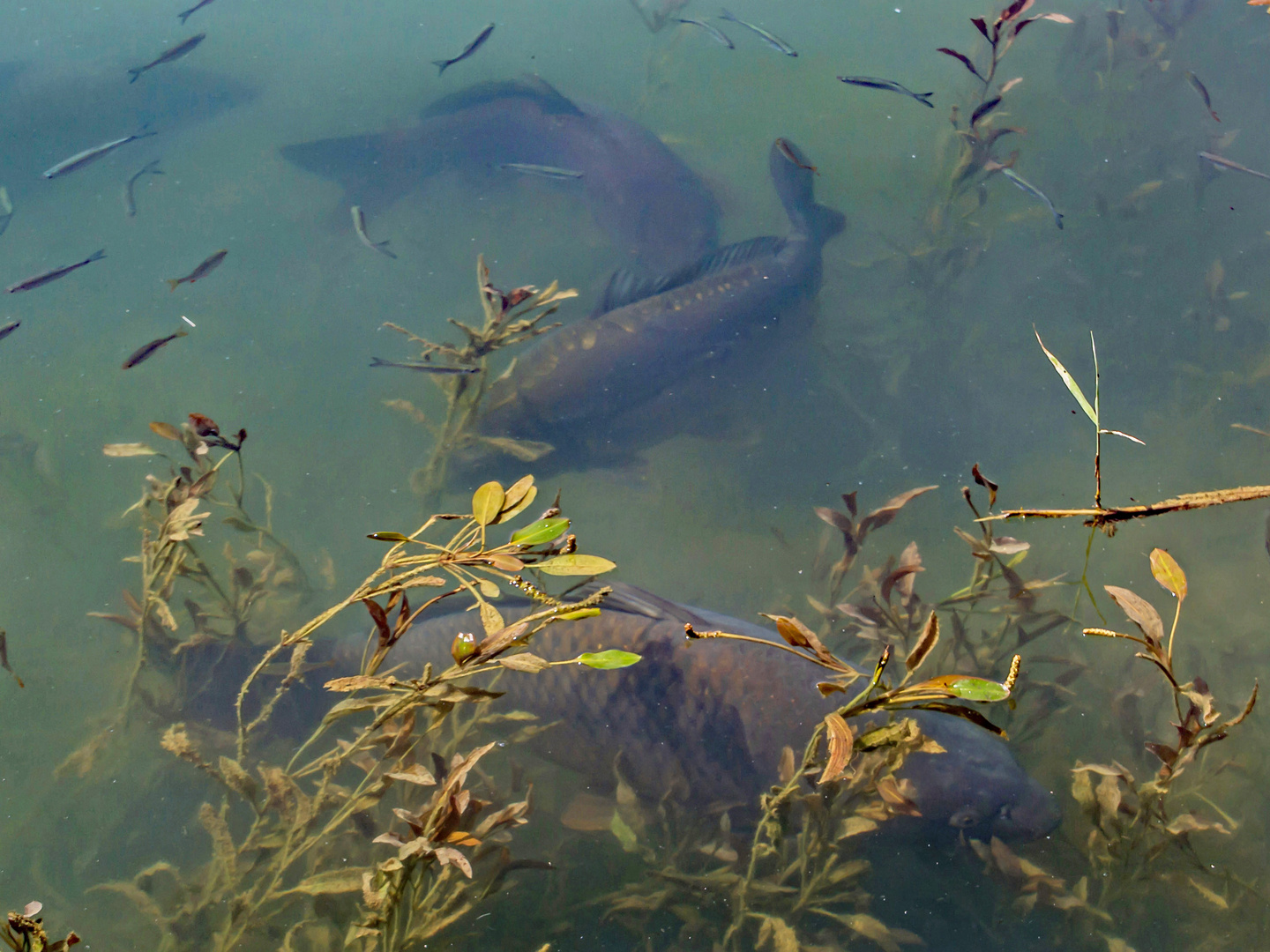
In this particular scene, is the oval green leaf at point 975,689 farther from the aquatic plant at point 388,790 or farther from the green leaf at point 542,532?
the green leaf at point 542,532

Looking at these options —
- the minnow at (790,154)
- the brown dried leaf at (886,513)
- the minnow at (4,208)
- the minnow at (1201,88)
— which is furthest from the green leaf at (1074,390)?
the minnow at (4,208)

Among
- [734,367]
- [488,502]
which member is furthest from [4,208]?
[488,502]

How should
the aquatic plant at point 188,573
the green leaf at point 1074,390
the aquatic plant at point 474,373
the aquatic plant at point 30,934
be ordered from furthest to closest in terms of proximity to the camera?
1. the aquatic plant at point 474,373
2. the aquatic plant at point 188,573
3. the aquatic plant at point 30,934
4. the green leaf at point 1074,390

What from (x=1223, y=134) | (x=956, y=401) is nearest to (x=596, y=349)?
(x=956, y=401)

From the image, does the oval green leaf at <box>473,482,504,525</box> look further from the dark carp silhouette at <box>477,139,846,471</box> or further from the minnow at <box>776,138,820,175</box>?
the minnow at <box>776,138,820,175</box>

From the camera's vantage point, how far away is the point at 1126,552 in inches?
170

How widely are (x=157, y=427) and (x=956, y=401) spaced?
4.48m

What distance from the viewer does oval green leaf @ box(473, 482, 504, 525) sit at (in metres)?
1.58

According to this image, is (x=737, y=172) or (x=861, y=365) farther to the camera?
(x=737, y=172)

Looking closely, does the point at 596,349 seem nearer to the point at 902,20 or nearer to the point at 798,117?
the point at 798,117

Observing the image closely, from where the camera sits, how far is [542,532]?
152 centimetres

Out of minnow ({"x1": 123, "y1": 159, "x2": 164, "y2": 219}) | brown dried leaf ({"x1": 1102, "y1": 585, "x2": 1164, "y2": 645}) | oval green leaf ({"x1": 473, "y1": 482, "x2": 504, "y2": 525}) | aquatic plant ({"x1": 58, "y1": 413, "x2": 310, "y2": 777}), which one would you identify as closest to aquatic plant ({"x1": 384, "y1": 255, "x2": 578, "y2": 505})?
aquatic plant ({"x1": 58, "y1": 413, "x2": 310, "y2": 777})

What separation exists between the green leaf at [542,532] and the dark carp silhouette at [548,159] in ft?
14.4

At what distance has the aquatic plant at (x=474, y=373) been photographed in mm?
3549
